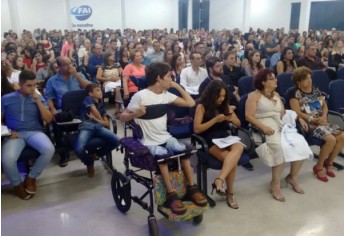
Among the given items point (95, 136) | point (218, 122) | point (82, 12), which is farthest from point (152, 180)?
point (82, 12)

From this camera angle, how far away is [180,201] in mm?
2252

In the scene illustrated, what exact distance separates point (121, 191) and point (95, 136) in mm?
716

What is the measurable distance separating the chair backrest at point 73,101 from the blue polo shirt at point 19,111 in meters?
0.36

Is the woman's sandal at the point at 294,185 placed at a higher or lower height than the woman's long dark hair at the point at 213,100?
lower

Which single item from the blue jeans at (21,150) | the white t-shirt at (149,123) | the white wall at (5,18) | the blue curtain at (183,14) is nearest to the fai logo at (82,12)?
the white wall at (5,18)

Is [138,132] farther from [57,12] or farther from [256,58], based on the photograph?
[57,12]

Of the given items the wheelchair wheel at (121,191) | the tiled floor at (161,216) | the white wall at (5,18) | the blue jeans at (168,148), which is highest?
the white wall at (5,18)

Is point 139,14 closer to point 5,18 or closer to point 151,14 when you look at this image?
point 151,14

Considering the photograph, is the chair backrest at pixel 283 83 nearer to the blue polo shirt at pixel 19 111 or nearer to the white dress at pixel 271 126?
the white dress at pixel 271 126

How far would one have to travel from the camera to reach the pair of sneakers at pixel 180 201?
2193 millimetres

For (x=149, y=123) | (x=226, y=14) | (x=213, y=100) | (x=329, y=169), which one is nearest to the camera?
(x=149, y=123)

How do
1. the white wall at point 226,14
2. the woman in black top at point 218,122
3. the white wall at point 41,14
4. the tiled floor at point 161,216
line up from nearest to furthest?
the tiled floor at point 161,216, the woman in black top at point 218,122, the white wall at point 41,14, the white wall at point 226,14

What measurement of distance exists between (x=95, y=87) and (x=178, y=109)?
2.75ft

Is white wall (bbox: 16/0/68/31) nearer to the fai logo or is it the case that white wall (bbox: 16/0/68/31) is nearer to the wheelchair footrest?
the fai logo
